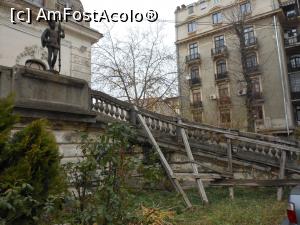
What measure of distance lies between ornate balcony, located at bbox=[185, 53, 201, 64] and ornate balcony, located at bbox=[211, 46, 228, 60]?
1.96 metres

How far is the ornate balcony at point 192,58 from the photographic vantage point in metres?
36.7

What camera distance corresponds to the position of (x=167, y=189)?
959cm

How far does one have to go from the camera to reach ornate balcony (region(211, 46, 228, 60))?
34.4 meters

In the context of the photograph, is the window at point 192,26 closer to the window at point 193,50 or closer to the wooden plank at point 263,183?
the window at point 193,50

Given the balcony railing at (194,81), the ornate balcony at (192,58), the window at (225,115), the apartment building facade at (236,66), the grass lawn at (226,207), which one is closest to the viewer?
the grass lawn at (226,207)

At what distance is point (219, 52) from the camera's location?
34906 mm

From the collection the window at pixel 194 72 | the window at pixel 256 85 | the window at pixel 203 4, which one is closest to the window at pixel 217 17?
the window at pixel 203 4

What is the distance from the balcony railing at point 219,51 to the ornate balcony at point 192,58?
196cm

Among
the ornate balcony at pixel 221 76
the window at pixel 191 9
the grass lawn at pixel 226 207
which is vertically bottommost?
the grass lawn at pixel 226 207

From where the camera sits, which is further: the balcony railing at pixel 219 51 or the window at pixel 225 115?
the balcony railing at pixel 219 51

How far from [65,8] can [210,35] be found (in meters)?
23.5

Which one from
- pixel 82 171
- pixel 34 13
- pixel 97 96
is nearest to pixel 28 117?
pixel 97 96

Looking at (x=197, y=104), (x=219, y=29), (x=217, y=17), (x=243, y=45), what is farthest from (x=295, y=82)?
(x=217, y=17)

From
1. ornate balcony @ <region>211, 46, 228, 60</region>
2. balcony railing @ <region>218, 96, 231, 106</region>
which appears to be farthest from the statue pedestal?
ornate balcony @ <region>211, 46, 228, 60</region>
